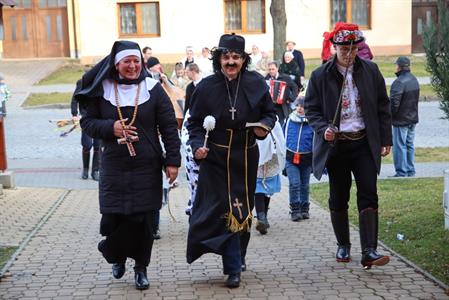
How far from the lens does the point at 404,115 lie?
13.4 meters

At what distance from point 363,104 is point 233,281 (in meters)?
1.78

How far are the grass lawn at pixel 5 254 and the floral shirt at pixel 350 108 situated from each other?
132 inches

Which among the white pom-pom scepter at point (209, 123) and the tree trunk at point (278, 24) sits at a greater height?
the tree trunk at point (278, 24)

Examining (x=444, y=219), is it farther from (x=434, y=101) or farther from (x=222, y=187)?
(x=434, y=101)

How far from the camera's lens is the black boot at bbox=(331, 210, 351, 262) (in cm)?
723

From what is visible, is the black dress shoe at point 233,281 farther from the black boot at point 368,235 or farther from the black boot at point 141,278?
the black boot at point 368,235

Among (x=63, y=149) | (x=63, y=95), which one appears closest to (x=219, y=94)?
(x=63, y=149)

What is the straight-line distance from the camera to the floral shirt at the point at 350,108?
6887mm

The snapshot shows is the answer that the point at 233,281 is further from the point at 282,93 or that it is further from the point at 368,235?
the point at 282,93

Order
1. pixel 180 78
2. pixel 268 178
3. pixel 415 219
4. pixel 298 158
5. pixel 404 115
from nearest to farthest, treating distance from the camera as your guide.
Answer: pixel 268 178 → pixel 415 219 → pixel 298 158 → pixel 404 115 → pixel 180 78

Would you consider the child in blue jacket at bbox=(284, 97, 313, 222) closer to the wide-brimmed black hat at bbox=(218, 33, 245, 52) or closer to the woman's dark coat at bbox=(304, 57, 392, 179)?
the woman's dark coat at bbox=(304, 57, 392, 179)

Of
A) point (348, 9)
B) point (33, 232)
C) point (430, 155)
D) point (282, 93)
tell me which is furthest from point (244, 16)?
point (33, 232)

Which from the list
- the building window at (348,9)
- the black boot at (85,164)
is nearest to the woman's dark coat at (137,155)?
the black boot at (85,164)

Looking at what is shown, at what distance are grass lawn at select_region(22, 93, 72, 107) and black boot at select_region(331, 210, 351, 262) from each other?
62.7 ft
